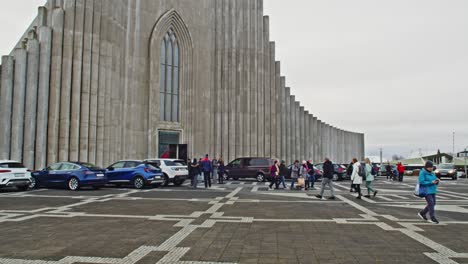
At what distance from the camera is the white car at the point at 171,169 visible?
69.6 feet

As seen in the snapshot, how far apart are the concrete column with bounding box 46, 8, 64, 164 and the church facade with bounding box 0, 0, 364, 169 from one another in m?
0.07

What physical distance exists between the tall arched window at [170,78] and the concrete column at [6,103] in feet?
42.9

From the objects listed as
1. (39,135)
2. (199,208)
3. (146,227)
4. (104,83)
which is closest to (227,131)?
(104,83)

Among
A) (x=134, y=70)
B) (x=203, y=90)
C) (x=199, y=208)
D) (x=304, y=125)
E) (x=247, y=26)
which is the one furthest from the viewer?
(x=304, y=125)

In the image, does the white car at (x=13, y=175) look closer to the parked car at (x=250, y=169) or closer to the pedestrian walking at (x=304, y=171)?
the pedestrian walking at (x=304, y=171)

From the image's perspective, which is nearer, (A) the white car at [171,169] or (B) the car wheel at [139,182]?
(B) the car wheel at [139,182]

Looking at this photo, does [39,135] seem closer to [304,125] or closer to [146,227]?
[146,227]

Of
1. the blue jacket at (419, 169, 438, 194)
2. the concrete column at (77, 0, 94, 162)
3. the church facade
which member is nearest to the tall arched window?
the church facade

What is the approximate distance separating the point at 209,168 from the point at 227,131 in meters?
19.3

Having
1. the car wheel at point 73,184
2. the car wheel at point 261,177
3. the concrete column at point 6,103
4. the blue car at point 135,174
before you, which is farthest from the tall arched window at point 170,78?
the car wheel at point 73,184

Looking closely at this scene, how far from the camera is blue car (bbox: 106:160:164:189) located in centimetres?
1959

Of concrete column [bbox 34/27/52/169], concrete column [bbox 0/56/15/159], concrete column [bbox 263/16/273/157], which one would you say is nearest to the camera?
concrete column [bbox 0/56/15/159]

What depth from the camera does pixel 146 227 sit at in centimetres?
861

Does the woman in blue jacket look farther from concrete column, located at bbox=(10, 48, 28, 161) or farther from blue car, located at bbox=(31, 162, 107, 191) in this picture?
concrete column, located at bbox=(10, 48, 28, 161)
